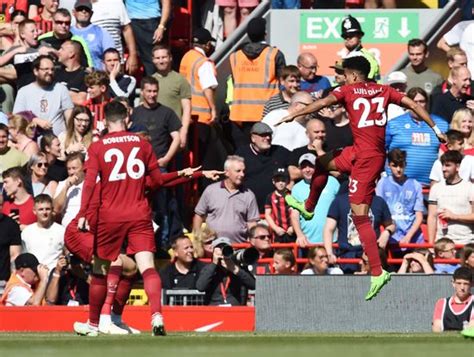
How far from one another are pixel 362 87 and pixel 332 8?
26.0ft

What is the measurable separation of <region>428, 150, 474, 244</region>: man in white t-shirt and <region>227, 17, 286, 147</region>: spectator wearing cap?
328 centimetres

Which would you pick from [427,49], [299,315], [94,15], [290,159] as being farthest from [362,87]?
[94,15]

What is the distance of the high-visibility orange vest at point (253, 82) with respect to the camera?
2148cm

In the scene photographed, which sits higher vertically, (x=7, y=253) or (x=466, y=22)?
(x=466, y=22)

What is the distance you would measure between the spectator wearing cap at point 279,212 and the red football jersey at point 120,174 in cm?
393

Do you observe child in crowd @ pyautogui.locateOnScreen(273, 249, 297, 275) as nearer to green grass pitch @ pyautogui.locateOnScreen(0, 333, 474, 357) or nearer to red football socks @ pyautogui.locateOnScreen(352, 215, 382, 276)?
red football socks @ pyautogui.locateOnScreen(352, 215, 382, 276)

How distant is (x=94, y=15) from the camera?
73.0 feet

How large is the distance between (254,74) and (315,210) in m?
2.85

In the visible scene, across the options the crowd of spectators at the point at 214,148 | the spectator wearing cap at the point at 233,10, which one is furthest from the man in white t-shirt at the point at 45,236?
the spectator wearing cap at the point at 233,10

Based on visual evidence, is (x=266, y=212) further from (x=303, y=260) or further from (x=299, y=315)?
(x=299, y=315)

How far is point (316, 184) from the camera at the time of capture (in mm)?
16938

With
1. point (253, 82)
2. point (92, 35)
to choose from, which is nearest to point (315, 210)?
point (253, 82)

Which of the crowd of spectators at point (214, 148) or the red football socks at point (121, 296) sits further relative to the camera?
the crowd of spectators at point (214, 148)

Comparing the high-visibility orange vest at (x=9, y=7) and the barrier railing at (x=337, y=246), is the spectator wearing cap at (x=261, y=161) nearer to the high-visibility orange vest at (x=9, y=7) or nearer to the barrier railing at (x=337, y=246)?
the barrier railing at (x=337, y=246)
